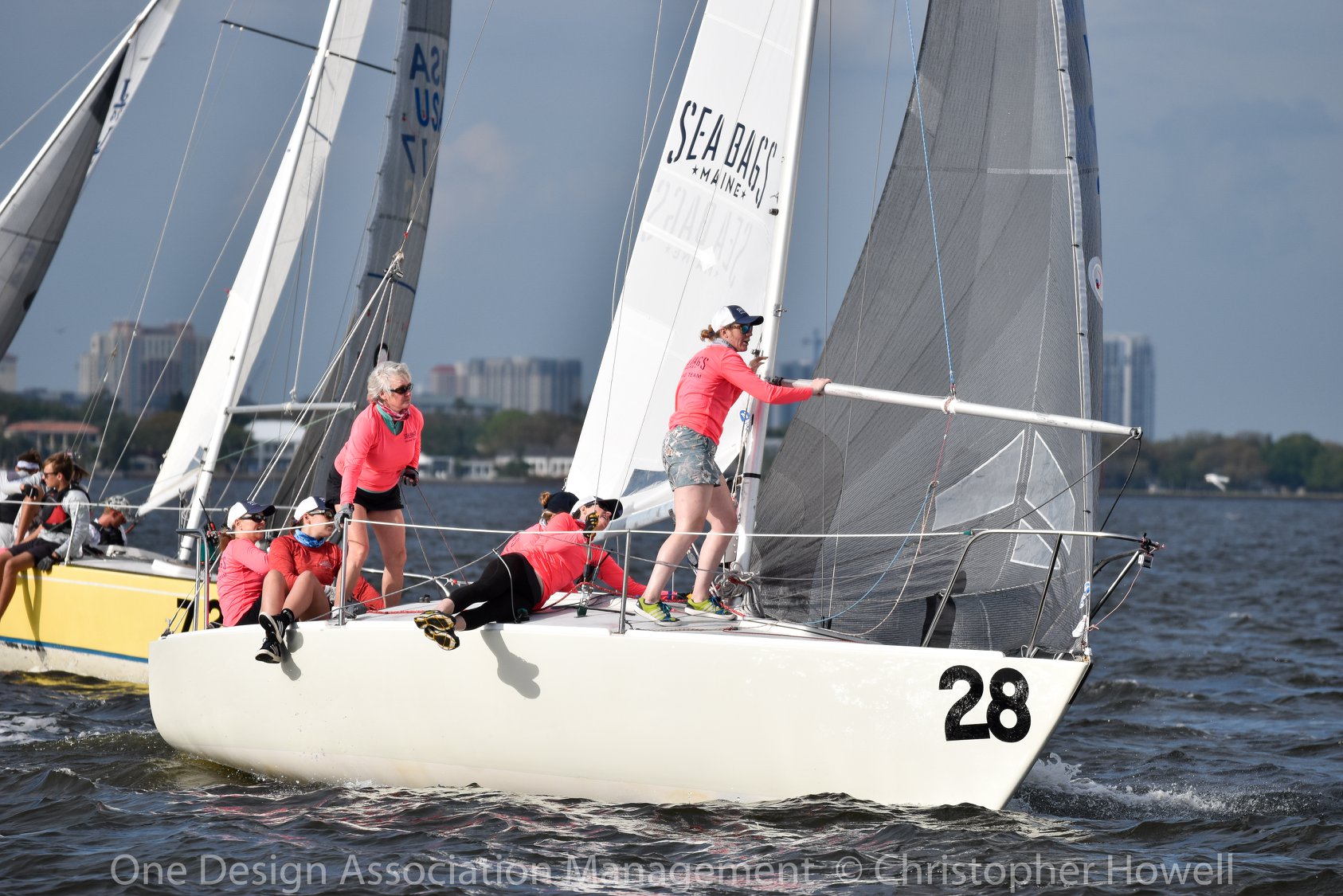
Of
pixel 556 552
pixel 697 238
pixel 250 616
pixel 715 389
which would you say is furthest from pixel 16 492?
pixel 715 389

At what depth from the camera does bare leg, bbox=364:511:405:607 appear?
7367 mm

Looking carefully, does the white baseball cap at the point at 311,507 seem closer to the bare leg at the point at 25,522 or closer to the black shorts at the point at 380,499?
the black shorts at the point at 380,499

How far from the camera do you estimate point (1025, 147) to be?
23.8ft

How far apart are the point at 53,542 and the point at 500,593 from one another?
527 cm

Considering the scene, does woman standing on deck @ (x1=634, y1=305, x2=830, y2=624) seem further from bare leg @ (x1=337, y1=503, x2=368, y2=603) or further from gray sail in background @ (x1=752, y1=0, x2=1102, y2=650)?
bare leg @ (x1=337, y1=503, x2=368, y2=603)

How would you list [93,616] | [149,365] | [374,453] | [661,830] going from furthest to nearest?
[149,365] < [93,616] < [374,453] < [661,830]

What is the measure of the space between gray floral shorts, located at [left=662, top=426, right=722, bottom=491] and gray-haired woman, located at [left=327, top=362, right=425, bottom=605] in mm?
1236

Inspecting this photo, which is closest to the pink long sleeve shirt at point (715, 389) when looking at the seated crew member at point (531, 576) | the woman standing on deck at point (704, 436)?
the woman standing on deck at point (704, 436)

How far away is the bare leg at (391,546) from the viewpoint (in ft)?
24.2

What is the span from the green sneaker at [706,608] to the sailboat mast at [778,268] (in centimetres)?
31

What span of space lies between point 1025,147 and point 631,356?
258 centimetres

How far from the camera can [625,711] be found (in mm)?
6258

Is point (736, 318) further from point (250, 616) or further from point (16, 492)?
point (16, 492)

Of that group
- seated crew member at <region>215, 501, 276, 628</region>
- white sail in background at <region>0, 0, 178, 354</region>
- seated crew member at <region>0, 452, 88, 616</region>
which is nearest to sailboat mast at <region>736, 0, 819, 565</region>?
seated crew member at <region>215, 501, 276, 628</region>
